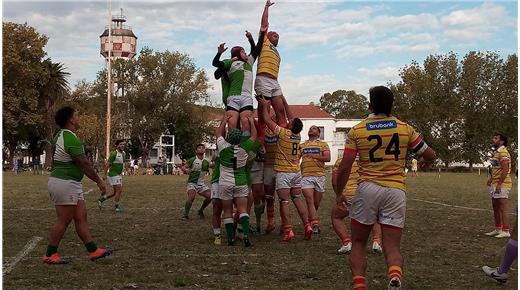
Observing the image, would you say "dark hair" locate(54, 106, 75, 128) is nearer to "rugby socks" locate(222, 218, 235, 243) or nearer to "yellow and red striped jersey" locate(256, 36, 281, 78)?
"rugby socks" locate(222, 218, 235, 243)

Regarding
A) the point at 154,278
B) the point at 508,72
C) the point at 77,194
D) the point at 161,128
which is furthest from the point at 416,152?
the point at 161,128

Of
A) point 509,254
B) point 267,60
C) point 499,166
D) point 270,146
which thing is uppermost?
point 267,60

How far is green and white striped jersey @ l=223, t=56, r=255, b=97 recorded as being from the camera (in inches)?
424

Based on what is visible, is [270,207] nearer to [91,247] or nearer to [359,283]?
[91,247]

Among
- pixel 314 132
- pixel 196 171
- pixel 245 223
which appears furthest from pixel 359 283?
pixel 196 171

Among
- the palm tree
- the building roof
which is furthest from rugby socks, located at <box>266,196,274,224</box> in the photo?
the building roof

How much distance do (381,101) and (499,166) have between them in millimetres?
6745

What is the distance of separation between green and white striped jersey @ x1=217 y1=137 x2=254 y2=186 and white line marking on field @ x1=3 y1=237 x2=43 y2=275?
326cm

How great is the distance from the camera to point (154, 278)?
7492mm

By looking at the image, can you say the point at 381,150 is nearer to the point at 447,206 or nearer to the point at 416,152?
the point at 416,152

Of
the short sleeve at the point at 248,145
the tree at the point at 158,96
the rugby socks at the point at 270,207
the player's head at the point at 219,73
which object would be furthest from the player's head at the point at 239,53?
the tree at the point at 158,96

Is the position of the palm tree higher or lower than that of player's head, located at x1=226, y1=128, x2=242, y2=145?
higher

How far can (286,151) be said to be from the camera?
10.9 metres

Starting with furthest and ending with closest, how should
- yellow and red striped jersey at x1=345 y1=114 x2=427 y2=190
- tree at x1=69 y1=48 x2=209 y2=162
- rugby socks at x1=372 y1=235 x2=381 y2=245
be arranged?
1. tree at x1=69 y1=48 x2=209 y2=162
2. rugby socks at x1=372 y1=235 x2=381 y2=245
3. yellow and red striped jersey at x1=345 y1=114 x2=427 y2=190
